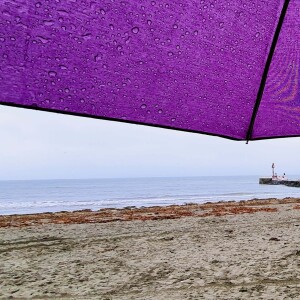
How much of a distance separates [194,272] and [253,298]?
109 cm

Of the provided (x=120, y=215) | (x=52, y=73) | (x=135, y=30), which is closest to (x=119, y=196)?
(x=120, y=215)

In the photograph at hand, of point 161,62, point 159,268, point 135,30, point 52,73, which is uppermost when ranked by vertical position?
point 135,30

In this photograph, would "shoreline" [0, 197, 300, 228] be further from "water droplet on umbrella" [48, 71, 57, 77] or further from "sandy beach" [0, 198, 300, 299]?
"water droplet on umbrella" [48, 71, 57, 77]

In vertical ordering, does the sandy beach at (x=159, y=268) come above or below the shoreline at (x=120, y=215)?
above

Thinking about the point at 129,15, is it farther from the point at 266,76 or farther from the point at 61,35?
the point at 266,76

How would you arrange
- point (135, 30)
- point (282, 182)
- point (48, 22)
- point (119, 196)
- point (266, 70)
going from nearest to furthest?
1. point (48, 22)
2. point (135, 30)
3. point (266, 70)
4. point (119, 196)
5. point (282, 182)

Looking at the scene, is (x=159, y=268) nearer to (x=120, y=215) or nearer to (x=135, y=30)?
(x=135, y=30)

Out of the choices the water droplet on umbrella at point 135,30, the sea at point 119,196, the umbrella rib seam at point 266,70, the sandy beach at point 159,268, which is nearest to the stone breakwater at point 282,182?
the sea at point 119,196

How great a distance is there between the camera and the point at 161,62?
4.97ft

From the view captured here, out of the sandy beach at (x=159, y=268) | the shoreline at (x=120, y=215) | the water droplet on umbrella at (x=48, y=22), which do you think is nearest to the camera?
the water droplet on umbrella at (x=48, y=22)

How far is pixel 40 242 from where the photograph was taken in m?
7.41

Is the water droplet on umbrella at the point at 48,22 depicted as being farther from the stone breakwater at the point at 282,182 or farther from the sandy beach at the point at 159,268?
the stone breakwater at the point at 282,182

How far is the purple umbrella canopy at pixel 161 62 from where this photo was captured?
118cm

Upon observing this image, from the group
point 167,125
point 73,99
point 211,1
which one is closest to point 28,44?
point 73,99
